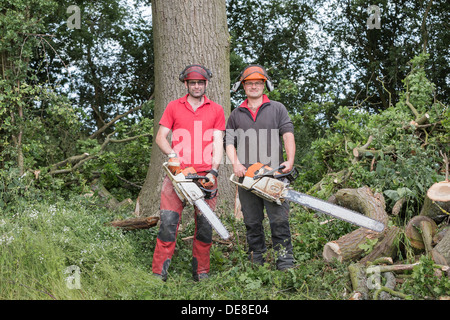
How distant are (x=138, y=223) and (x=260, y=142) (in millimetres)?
1536

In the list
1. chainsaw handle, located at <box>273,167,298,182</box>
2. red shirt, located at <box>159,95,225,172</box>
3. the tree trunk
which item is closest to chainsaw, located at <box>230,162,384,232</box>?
chainsaw handle, located at <box>273,167,298,182</box>

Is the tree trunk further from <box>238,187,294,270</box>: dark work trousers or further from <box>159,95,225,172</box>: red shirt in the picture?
<box>159,95,225,172</box>: red shirt

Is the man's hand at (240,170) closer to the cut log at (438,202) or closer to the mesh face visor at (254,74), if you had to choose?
the mesh face visor at (254,74)

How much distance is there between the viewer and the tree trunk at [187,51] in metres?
5.48

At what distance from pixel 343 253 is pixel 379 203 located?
84cm

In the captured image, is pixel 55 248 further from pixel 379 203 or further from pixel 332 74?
pixel 332 74

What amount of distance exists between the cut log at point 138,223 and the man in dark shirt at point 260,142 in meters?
1.03

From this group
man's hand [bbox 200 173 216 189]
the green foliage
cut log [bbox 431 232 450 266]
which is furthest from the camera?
the green foliage

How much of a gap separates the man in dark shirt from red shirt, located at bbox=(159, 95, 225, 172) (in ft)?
0.60

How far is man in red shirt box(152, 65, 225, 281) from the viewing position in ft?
12.8

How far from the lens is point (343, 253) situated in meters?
3.98

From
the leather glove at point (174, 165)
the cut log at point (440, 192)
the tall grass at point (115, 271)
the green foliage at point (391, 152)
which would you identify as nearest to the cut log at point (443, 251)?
the cut log at point (440, 192)

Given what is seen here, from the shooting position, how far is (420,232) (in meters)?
4.14
